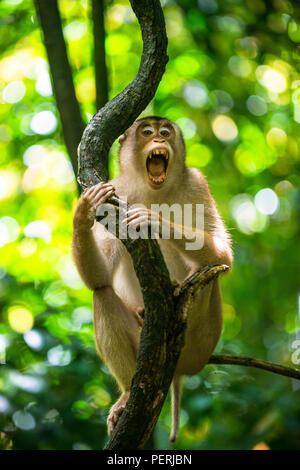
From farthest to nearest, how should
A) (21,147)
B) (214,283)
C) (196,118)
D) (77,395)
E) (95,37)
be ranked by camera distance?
(196,118), (21,147), (95,37), (77,395), (214,283)

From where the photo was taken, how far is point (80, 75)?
8305 millimetres

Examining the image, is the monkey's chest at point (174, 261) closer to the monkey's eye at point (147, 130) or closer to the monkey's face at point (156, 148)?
the monkey's face at point (156, 148)

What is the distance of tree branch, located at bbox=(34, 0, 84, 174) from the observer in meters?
5.80

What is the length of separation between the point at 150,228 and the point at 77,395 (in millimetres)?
2898

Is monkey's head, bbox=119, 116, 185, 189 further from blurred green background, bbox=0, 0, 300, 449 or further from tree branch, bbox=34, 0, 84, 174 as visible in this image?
blurred green background, bbox=0, 0, 300, 449

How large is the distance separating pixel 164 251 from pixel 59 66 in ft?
7.75

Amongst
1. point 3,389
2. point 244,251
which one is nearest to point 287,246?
point 244,251

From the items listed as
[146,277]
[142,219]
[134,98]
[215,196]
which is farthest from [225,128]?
[146,277]

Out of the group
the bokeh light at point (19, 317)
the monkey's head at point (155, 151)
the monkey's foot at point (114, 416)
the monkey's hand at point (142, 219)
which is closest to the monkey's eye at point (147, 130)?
the monkey's head at point (155, 151)

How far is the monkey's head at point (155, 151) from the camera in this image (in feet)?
16.7

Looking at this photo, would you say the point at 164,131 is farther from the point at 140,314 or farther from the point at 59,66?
the point at 140,314

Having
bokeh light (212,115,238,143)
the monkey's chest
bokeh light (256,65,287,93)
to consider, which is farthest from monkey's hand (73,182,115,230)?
bokeh light (256,65,287,93)

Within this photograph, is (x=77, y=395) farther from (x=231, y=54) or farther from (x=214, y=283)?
(x=231, y=54)

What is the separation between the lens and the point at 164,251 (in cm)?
528
